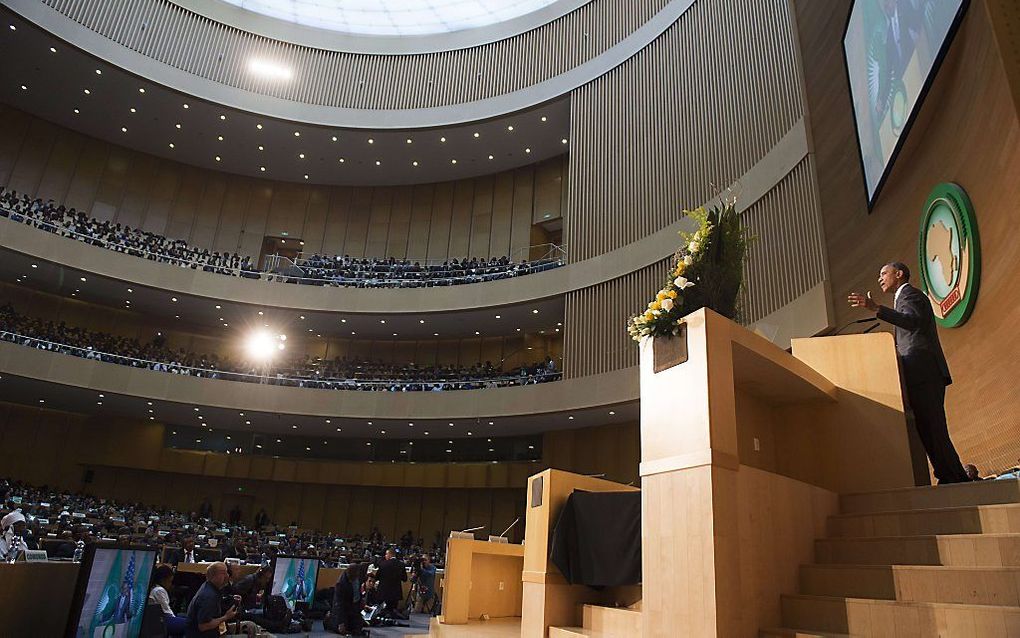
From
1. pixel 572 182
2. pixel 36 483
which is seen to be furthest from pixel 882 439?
pixel 36 483

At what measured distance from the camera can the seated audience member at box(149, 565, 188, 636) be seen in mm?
5867

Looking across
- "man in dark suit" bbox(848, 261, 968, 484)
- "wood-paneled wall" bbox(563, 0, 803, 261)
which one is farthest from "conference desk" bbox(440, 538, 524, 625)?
"wood-paneled wall" bbox(563, 0, 803, 261)

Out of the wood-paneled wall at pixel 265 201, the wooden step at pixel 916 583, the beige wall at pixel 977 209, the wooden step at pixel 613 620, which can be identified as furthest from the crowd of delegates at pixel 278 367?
the wooden step at pixel 916 583

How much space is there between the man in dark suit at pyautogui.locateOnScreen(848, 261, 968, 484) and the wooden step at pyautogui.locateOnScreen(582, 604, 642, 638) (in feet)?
7.12

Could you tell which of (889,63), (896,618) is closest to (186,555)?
(896,618)

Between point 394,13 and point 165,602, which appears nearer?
point 165,602

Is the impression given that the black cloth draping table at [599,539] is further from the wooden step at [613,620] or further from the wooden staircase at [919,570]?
the wooden staircase at [919,570]

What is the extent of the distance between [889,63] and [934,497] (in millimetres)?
5299

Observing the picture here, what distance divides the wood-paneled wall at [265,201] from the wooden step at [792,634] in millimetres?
20238

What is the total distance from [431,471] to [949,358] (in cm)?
1764

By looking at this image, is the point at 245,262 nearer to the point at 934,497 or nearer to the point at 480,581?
the point at 480,581

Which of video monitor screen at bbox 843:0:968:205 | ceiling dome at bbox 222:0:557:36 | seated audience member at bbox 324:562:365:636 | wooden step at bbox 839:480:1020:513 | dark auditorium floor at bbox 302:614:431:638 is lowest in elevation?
dark auditorium floor at bbox 302:614:431:638

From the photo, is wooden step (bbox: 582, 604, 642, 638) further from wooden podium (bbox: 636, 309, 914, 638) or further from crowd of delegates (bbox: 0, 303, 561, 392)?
crowd of delegates (bbox: 0, 303, 561, 392)

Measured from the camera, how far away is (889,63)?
6930mm
